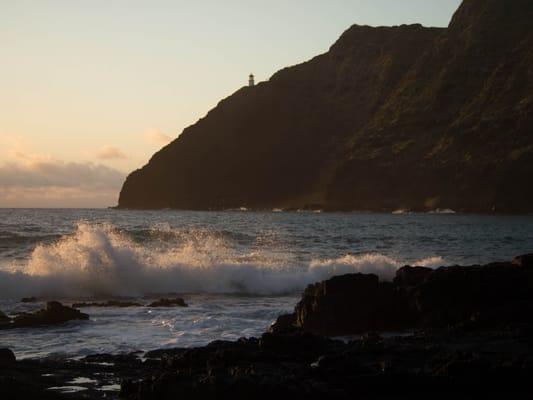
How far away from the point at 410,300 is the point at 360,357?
5857mm

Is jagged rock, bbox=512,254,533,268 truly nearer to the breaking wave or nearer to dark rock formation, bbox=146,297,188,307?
dark rock formation, bbox=146,297,188,307

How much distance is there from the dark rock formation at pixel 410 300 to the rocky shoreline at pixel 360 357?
0.02 metres

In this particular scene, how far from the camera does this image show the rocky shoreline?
1091 cm

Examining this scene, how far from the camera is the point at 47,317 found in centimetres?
1945

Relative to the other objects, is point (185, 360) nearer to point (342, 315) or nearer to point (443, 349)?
point (443, 349)

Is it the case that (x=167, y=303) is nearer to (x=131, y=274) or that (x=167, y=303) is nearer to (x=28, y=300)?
(x=28, y=300)

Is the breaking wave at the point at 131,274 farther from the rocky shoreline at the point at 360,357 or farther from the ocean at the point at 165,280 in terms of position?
the rocky shoreline at the point at 360,357

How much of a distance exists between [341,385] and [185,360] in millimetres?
2500

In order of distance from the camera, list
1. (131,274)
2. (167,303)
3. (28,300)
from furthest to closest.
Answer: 1. (131,274)
2. (28,300)
3. (167,303)

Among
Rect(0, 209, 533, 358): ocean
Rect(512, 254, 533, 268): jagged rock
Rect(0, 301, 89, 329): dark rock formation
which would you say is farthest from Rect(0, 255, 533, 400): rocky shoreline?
Rect(0, 301, 89, 329): dark rock formation

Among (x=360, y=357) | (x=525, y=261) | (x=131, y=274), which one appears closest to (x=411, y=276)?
(x=525, y=261)

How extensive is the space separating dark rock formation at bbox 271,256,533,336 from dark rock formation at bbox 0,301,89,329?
501cm

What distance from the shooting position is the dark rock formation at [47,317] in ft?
62.3

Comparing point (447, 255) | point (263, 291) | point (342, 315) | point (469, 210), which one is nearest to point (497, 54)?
point (469, 210)
